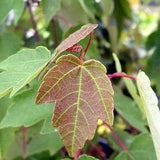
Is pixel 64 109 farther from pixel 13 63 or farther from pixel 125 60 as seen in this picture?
pixel 125 60

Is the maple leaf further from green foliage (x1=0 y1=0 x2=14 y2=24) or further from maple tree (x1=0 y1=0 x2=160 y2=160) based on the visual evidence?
green foliage (x1=0 y1=0 x2=14 y2=24)

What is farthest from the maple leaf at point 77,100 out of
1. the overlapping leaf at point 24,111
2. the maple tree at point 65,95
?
the overlapping leaf at point 24,111

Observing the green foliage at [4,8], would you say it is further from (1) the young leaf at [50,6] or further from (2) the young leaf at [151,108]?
(2) the young leaf at [151,108]

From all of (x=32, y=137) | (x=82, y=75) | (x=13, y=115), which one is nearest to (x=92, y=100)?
(x=82, y=75)

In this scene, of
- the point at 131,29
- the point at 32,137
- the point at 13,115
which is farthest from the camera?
the point at 131,29

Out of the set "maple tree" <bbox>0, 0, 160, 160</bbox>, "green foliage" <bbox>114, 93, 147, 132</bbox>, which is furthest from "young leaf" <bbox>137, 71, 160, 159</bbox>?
"green foliage" <bbox>114, 93, 147, 132</bbox>

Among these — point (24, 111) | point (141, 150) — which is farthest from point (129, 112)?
point (24, 111)

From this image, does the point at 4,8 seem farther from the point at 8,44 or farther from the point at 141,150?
the point at 141,150
